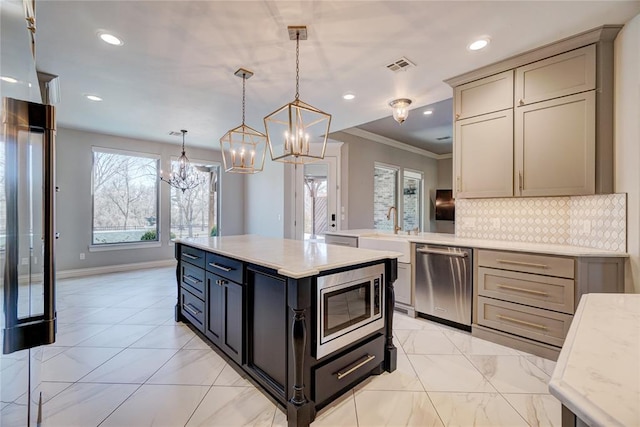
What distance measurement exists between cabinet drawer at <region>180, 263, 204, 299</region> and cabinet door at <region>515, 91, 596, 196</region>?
309 centimetres

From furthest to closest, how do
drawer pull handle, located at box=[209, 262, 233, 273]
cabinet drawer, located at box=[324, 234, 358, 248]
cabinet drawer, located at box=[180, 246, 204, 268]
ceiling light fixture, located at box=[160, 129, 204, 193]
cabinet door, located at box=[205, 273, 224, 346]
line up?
1. ceiling light fixture, located at box=[160, 129, 204, 193]
2. cabinet drawer, located at box=[324, 234, 358, 248]
3. cabinet drawer, located at box=[180, 246, 204, 268]
4. cabinet door, located at box=[205, 273, 224, 346]
5. drawer pull handle, located at box=[209, 262, 233, 273]

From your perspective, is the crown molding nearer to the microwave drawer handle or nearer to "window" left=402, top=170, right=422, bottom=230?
"window" left=402, top=170, right=422, bottom=230

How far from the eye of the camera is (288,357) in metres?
1.65

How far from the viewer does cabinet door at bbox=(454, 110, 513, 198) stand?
2.79 m

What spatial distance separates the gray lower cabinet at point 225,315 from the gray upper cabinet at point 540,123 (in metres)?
2.57

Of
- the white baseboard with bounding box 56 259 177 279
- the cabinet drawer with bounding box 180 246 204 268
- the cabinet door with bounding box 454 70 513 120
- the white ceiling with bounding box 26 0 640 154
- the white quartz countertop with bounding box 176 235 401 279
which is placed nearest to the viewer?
the white quartz countertop with bounding box 176 235 401 279

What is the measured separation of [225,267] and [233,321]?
15.6 inches

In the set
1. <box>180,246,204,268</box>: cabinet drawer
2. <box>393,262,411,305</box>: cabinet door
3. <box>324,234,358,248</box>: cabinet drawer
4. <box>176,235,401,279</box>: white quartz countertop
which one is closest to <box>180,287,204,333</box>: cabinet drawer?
<box>180,246,204,268</box>: cabinet drawer

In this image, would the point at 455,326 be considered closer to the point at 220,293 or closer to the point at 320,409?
the point at 320,409

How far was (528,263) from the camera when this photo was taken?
7.88 ft

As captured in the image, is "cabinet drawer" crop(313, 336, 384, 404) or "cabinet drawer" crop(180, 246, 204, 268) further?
"cabinet drawer" crop(180, 246, 204, 268)

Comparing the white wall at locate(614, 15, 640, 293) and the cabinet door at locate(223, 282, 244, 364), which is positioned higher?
the white wall at locate(614, 15, 640, 293)

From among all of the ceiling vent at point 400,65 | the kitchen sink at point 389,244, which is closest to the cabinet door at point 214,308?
the kitchen sink at point 389,244

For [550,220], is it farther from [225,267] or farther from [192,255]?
[192,255]
